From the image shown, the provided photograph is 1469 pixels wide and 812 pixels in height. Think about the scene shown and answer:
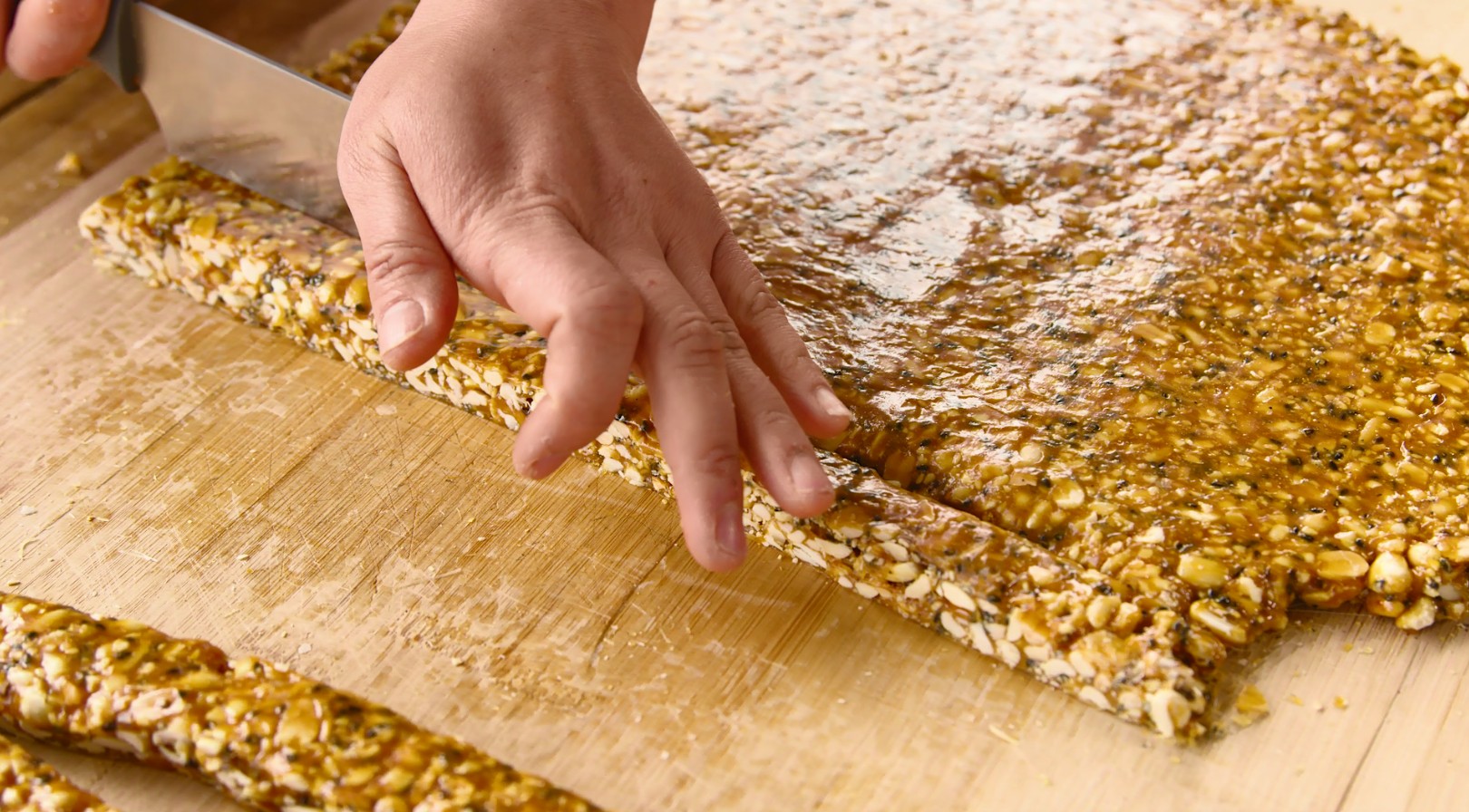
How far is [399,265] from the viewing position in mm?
1629

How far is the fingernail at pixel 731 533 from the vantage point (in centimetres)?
154

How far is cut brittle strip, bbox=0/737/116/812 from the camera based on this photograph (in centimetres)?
148

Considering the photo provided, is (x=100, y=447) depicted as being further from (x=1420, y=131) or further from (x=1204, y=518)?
(x=1420, y=131)

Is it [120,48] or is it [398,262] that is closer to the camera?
[398,262]

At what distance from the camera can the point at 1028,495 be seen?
1.76 m

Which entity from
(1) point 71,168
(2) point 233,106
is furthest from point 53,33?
(1) point 71,168

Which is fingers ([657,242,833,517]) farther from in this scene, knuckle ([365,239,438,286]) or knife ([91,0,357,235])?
knife ([91,0,357,235])

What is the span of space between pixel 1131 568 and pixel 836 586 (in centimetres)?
40

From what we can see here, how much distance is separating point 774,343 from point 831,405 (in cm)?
12

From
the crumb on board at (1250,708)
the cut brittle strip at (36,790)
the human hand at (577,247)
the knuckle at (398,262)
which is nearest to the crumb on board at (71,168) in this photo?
the human hand at (577,247)

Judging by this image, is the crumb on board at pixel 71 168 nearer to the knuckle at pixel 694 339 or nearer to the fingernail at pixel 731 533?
the knuckle at pixel 694 339

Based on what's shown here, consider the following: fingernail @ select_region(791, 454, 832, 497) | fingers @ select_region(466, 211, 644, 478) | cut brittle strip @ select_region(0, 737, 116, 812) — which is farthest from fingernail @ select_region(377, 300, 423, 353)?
A: cut brittle strip @ select_region(0, 737, 116, 812)

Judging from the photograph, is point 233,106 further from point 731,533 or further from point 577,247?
point 731,533

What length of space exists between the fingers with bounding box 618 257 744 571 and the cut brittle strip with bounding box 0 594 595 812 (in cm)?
35
